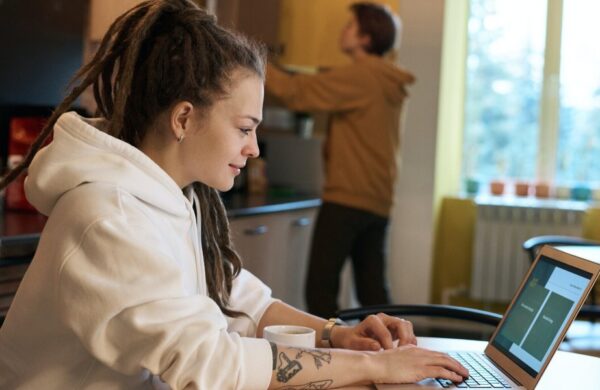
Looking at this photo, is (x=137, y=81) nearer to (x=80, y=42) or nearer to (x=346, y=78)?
(x=80, y=42)

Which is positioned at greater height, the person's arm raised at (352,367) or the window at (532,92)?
the window at (532,92)

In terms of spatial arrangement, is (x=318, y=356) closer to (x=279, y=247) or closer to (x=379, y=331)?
(x=379, y=331)

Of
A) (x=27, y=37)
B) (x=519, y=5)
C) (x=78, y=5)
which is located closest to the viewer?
(x=27, y=37)

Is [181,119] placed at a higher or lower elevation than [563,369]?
higher

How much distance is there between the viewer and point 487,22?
221 inches

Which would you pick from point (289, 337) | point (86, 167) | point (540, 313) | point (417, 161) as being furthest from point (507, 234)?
point (86, 167)

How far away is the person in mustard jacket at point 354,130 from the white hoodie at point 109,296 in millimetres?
2439

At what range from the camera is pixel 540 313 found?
1.47m

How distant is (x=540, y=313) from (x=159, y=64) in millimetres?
717

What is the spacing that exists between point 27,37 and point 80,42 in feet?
0.86

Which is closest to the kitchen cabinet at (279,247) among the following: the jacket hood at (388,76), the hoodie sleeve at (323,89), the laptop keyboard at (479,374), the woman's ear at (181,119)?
the hoodie sleeve at (323,89)

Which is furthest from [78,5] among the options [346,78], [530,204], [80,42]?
[530,204]

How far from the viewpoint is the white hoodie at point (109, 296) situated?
1.16m

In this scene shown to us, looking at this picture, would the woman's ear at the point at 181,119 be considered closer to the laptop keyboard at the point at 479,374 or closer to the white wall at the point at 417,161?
the laptop keyboard at the point at 479,374
